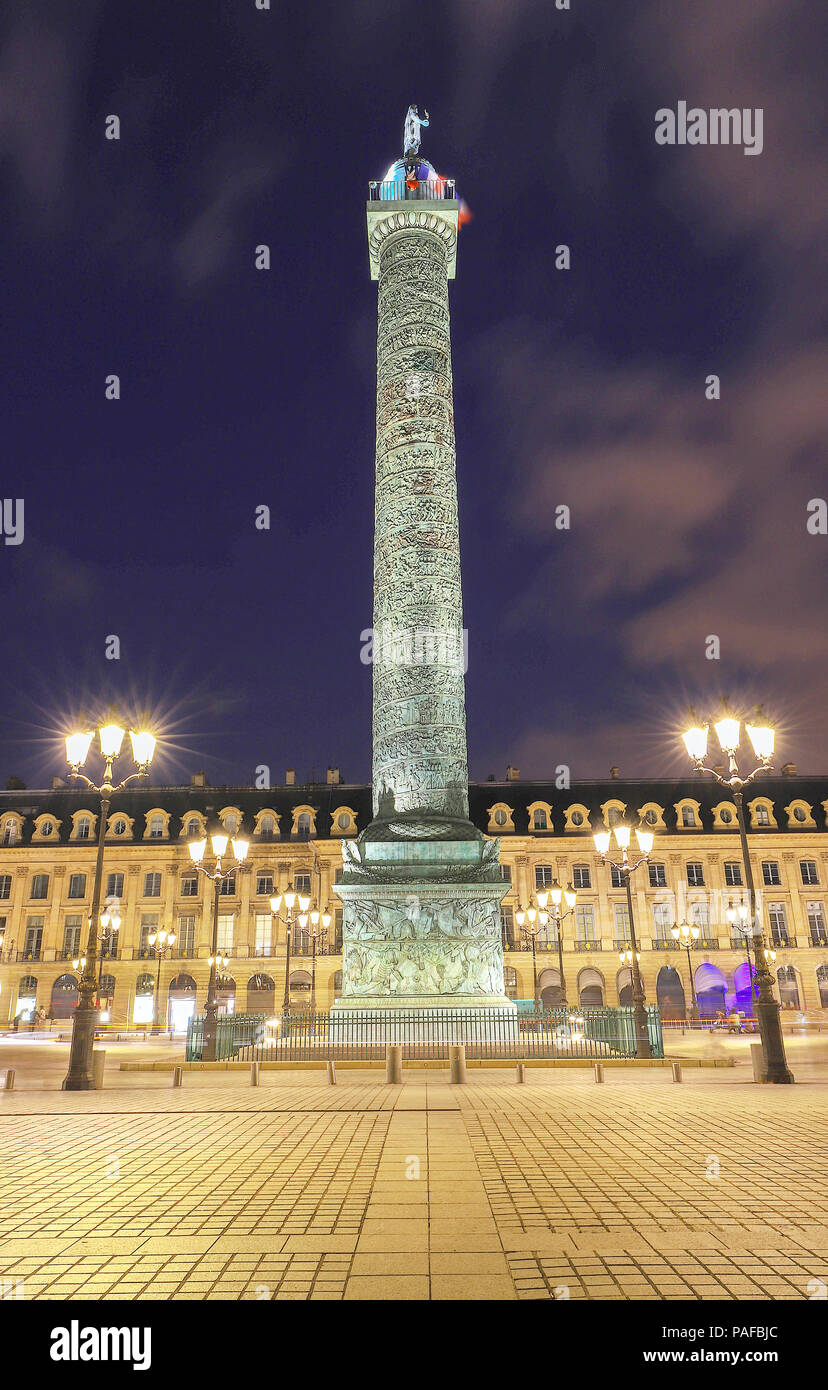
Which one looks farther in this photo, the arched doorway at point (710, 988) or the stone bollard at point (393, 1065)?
the arched doorway at point (710, 988)

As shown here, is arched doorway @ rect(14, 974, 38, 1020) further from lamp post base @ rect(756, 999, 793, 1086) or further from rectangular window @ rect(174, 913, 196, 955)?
lamp post base @ rect(756, 999, 793, 1086)

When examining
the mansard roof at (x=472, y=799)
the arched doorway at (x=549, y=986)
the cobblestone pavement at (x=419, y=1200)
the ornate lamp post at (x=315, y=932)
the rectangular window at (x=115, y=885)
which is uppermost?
the mansard roof at (x=472, y=799)

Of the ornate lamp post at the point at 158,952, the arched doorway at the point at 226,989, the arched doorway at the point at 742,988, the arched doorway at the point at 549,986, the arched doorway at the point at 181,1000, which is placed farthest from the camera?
the arched doorway at the point at 549,986

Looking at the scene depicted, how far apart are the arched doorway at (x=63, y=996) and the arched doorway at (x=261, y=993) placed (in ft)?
29.9

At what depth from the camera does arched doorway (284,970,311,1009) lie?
45.5 meters

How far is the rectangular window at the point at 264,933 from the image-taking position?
47656 mm

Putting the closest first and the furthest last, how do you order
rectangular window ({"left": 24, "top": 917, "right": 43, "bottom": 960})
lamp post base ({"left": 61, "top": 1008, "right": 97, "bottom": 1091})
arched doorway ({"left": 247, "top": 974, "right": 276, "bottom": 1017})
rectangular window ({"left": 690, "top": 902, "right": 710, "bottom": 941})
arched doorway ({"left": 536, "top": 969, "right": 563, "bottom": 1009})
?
lamp post base ({"left": 61, "top": 1008, "right": 97, "bottom": 1091}) → arched doorway ({"left": 247, "top": 974, "right": 276, "bottom": 1017}) → arched doorway ({"left": 536, "top": 969, "right": 563, "bottom": 1009}) → rectangular window ({"left": 690, "top": 902, "right": 710, "bottom": 941}) → rectangular window ({"left": 24, "top": 917, "right": 43, "bottom": 960})

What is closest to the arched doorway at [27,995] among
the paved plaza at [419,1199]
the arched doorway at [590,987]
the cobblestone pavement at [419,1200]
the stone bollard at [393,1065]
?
the arched doorway at [590,987]


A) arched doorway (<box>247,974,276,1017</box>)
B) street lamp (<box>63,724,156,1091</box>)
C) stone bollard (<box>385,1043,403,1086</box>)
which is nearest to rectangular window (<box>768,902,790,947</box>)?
arched doorway (<box>247,974,276,1017</box>)

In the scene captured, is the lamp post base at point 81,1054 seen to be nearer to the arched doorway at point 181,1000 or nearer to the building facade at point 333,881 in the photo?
the arched doorway at point 181,1000

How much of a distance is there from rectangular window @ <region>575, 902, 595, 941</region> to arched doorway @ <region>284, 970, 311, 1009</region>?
14.6m
